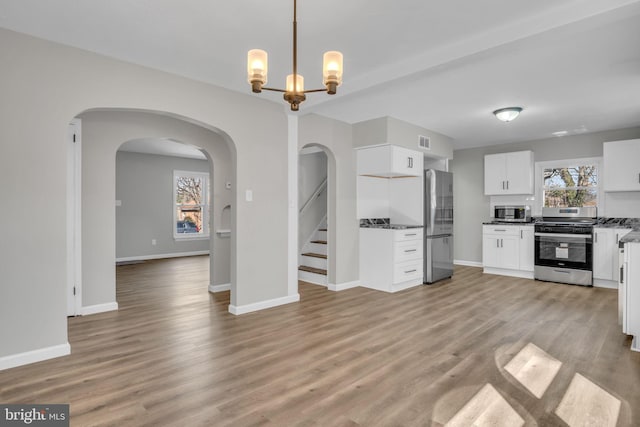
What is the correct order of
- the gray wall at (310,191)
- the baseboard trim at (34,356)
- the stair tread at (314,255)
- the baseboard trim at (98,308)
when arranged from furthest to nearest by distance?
1. the gray wall at (310,191)
2. the stair tread at (314,255)
3. the baseboard trim at (98,308)
4. the baseboard trim at (34,356)

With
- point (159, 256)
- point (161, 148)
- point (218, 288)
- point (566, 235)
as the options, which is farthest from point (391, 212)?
point (159, 256)

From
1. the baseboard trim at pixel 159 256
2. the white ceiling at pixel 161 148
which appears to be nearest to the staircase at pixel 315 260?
the white ceiling at pixel 161 148

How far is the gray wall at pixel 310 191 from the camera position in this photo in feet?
20.8

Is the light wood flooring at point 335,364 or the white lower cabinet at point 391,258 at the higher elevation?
the white lower cabinet at point 391,258

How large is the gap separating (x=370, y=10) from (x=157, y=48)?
1766 mm

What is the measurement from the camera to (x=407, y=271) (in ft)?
16.9

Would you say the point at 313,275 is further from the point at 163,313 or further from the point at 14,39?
the point at 14,39

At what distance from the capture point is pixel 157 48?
293 centimetres

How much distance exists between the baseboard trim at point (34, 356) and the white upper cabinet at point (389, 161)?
4029 millimetres

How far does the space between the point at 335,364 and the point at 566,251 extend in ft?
15.4

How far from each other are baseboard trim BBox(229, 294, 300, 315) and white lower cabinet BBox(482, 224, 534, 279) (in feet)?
12.4

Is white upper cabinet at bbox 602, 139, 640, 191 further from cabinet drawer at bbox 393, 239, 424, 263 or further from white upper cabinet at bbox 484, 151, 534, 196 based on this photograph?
cabinet drawer at bbox 393, 239, 424, 263

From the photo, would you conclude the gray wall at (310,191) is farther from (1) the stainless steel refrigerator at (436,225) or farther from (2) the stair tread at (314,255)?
(1) the stainless steel refrigerator at (436,225)

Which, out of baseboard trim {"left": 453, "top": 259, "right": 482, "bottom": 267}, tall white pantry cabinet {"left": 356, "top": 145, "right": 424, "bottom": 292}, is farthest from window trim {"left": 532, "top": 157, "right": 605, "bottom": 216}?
tall white pantry cabinet {"left": 356, "top": 145, "right": 424, "bottom": 292}
